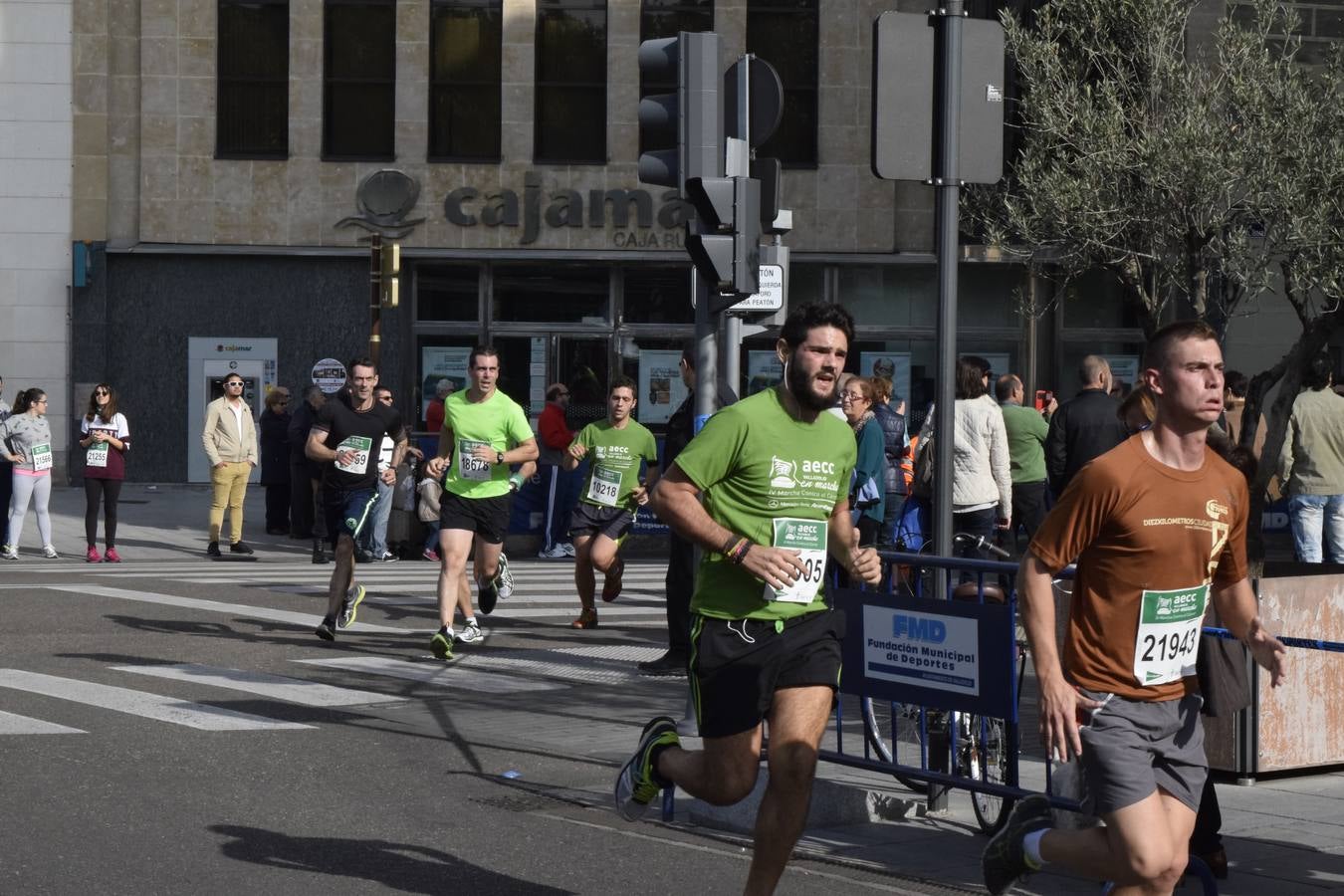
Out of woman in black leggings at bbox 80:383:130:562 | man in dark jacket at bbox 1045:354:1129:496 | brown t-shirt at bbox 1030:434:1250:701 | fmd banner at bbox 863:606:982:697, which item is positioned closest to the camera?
brown t-shirt at bbox 1030:434:1250:701

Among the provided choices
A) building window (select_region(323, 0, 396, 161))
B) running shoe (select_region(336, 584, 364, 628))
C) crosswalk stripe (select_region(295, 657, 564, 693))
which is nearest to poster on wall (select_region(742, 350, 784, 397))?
building window (select_region(323, 0, 396, 161))

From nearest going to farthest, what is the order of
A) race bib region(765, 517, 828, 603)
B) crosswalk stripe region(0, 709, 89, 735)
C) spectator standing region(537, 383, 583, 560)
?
1. race bib region(765, 517, 828, 603)
2. crosswalk stripe region(0, 709, 89, 735)
3. spectator standing region(537, 383, 583, 560)

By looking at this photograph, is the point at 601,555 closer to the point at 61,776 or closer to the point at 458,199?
the point at 61,776

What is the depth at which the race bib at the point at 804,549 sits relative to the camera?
580cm

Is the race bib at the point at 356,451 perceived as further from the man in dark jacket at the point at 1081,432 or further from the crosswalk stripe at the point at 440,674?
the man in dark jacket at the point at 1081,432

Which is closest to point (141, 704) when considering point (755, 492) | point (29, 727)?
point (29, 727)

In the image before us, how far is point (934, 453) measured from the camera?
7469 mm

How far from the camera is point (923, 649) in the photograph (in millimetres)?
6891

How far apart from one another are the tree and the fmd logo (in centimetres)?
955

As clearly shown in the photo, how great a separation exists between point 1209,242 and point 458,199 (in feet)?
44.1

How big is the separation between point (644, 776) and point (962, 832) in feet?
5.35

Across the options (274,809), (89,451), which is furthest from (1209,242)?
(274,809)

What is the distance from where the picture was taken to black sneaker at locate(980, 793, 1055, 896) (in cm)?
526

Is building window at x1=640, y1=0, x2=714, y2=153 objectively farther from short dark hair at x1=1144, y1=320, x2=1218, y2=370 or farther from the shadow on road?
short dark hair at x1=1144, y1=320, x2=1218, y2=370
